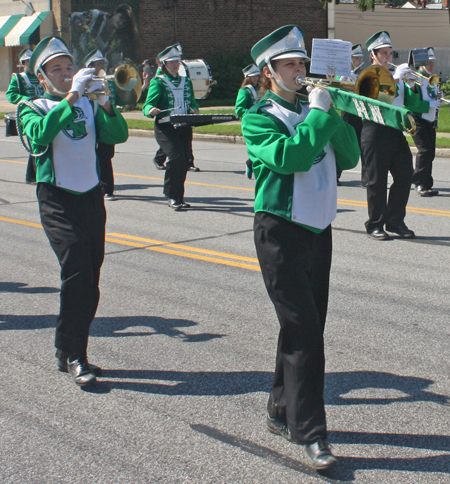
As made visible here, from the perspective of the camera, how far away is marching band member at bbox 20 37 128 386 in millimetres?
4457

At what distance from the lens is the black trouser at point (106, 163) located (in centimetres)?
1080

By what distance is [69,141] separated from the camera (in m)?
4.62

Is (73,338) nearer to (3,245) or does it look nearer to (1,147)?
(3,245)

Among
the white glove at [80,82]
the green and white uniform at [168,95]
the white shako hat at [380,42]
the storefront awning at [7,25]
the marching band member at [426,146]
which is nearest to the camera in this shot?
the white glove at [80,82]

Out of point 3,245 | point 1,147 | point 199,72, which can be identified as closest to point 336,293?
point 3,245

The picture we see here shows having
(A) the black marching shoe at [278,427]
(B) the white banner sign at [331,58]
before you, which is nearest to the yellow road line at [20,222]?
(A) the black marching shoe at [278,427]

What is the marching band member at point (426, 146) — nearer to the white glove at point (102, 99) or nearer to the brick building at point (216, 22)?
the white glove at point (102, 99)

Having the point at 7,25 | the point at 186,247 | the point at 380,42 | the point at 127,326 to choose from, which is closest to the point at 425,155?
the point at 380,42

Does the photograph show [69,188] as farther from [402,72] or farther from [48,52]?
[402,72]

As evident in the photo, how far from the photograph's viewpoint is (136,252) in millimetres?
8062

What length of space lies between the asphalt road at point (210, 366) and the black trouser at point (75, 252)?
34 cm

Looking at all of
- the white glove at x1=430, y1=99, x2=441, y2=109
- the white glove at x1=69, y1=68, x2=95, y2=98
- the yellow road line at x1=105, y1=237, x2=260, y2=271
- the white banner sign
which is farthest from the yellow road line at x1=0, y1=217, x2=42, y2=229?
the white banner sign

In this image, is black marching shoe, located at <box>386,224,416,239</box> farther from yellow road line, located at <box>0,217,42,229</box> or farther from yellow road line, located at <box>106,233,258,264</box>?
yellow road line, located at <box>0,217,42,229</box>

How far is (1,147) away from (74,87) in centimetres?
1578
